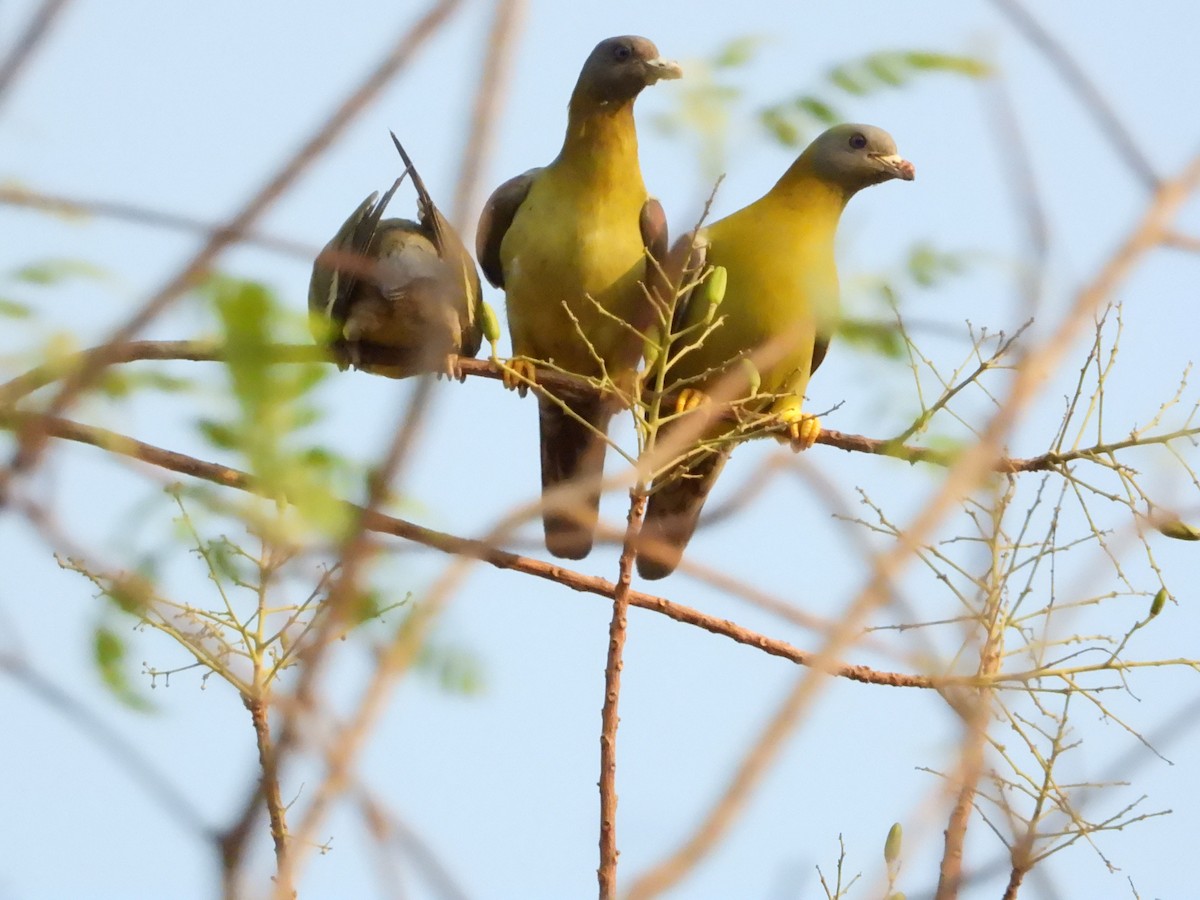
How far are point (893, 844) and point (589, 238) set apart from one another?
2.78m

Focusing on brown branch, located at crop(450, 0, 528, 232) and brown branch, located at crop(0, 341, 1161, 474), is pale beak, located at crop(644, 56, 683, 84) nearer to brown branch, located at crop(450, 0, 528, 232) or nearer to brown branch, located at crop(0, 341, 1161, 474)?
brown branch, located at crop(0, 341, 1161, 474)

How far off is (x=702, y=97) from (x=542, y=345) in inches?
117

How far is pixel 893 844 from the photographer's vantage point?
90.8 inches

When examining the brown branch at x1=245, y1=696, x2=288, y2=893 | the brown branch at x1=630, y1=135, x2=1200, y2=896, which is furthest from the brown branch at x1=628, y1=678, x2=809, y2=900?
the brown branch at x1=245, y1=696, x2=288, y2=893

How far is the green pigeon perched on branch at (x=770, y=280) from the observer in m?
4.77

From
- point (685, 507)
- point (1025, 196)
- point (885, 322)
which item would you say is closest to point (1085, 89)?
point (1025, 196)

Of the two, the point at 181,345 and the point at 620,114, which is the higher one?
the point at 620,114

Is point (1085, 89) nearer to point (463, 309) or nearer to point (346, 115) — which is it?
point (346, 115)

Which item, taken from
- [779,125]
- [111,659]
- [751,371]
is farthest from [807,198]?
[111,659]

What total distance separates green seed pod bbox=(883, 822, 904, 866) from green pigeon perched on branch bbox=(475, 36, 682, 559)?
240cm

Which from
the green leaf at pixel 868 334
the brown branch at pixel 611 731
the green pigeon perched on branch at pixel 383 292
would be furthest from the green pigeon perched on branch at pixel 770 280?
the brown branch at pixel 611 731

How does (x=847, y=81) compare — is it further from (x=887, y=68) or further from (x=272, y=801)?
(x=272, y=801)

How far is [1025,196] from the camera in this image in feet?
4.01

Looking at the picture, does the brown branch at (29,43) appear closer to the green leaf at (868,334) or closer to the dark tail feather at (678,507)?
the green leaf at (868,334)
